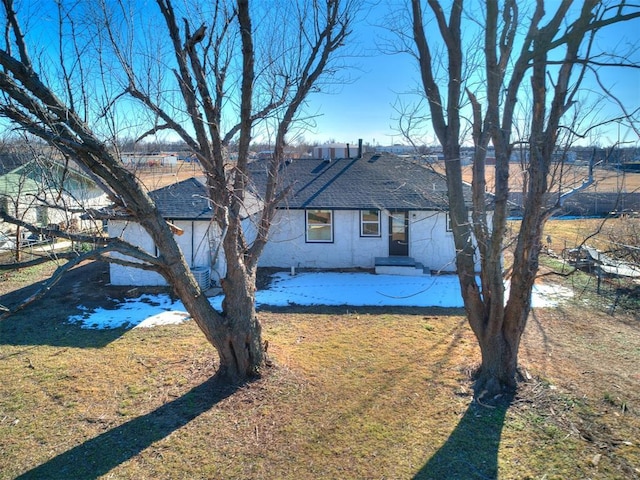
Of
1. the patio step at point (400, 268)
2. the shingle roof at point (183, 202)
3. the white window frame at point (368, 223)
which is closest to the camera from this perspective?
the shingle roof at point (183, 202)

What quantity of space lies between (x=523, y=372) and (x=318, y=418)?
314 centimetres

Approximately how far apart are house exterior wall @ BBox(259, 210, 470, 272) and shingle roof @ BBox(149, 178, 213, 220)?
8.02ft

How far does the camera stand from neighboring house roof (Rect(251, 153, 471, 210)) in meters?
13.6

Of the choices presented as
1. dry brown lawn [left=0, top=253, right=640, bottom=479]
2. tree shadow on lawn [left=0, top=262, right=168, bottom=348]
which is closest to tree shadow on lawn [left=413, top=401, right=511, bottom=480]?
dry brown lawn [left=0, top=253, right=640, bottom=479]

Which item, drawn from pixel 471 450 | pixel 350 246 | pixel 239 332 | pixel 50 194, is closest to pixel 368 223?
pixel 350 246

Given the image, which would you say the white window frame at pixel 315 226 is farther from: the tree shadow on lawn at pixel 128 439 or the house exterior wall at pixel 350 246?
the tree shadow on lawn at pixel 128 439

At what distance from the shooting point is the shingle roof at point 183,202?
39.6 ft

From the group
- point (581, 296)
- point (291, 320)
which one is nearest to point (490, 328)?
point (291, 320)

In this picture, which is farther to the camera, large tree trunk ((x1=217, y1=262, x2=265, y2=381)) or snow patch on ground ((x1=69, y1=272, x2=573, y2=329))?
snow patch on ground ((x1=69, y1=272, x2=573, y2=329))

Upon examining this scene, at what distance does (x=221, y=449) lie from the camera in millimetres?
4879

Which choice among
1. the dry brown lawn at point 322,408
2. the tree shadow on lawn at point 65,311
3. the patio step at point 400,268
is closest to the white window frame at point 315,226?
the patio step at point 400,268

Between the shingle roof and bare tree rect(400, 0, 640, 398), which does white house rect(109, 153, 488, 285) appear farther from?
bare tree rect(400, 0, 640, 398)

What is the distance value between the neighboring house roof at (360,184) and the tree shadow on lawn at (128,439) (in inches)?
300

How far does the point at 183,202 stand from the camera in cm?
1288
